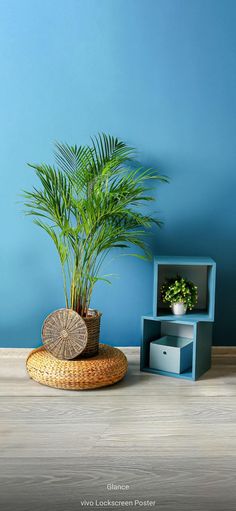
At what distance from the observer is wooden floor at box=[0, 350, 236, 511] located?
5.75ft

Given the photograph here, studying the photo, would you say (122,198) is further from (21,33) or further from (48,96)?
(21,33)

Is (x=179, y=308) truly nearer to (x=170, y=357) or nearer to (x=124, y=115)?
(x=170, y=357)

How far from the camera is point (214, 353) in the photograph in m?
3.03

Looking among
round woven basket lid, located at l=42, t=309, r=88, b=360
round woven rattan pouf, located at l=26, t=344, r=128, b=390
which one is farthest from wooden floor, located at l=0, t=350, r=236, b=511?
round woven basket lid, located at l=42, t=309, r=88, b=360

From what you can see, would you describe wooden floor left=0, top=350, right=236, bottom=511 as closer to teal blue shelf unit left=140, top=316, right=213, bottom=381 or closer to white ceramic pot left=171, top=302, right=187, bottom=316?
teal blue shelf unit left=140, top=316, right=213, bottom=381

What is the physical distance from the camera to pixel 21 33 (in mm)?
2832

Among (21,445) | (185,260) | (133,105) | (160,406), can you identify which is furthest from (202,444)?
(133,105)

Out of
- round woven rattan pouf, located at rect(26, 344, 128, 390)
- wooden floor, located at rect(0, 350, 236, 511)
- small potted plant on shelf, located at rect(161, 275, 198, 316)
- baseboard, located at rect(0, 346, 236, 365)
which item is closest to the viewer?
wooden floor, located at rect(0, 350, 236, 511)

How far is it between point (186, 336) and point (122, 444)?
1.01m

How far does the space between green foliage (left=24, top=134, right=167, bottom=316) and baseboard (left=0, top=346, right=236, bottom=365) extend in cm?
37

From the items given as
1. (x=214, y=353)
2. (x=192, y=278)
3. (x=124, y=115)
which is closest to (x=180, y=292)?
(x=192, y=278)

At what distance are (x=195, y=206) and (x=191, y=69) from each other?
64cm

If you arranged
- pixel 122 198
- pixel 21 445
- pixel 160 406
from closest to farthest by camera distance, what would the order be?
pixel 21 445 < pixel 160 406 < pixel 122 198

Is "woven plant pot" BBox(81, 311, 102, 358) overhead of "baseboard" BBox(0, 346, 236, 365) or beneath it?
overhead
